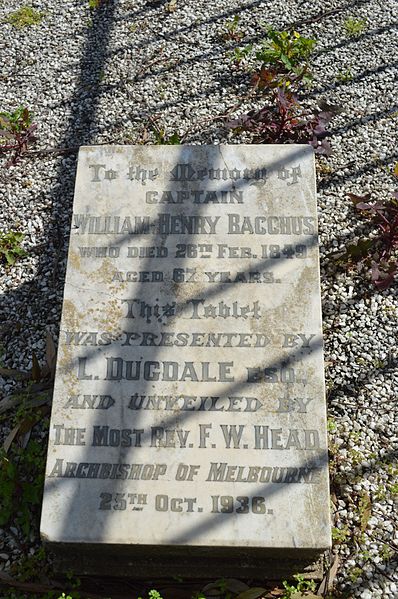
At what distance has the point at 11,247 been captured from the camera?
4.69 m

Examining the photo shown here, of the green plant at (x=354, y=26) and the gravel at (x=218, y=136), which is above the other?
the green plant at (x=354, y=26)

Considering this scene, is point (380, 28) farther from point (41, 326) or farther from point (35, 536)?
point (35, 536)

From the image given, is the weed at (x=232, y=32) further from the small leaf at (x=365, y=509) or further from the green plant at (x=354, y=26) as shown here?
the small leaf at (x=365, y=509)

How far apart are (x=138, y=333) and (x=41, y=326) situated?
1251mm

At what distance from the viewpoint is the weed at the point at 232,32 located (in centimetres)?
598

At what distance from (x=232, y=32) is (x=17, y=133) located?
7.32ft

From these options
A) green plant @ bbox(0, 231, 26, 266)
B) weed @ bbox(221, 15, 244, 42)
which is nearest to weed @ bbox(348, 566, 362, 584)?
green plant @ bbox(0, 231, 26, 266)

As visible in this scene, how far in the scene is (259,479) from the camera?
302 centimetres

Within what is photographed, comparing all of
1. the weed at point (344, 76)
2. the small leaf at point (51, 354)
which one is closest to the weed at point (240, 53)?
the weed at point (344, 76)

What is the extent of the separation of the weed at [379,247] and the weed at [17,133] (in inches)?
100

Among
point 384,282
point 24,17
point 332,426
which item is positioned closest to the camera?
point 332,426

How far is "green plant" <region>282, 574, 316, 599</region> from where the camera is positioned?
10.4 feet

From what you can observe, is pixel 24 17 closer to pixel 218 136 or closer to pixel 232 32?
pixel 232 32

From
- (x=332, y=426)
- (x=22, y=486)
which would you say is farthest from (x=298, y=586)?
(x=22, y=486)
